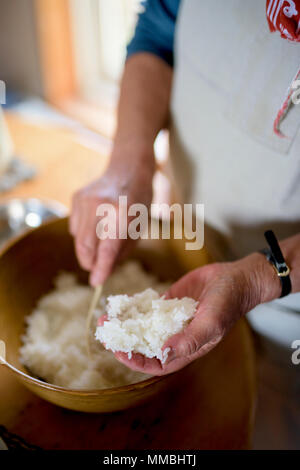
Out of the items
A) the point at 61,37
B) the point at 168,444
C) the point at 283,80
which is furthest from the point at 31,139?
the point at 168,444

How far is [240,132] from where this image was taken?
0.65 m

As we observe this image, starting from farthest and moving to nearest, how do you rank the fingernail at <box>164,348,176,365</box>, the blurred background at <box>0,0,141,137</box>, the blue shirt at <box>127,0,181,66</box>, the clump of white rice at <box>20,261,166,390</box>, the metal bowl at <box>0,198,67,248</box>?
the blurred background at <box>0,0,141,137</box> < the metal bowl at <box>0,198,67,248</box> < the blue shirt at <box>127,0,181,66</box> < the clump of white rice at <box>20,261,166,390</box> < the fingernail at <box>164,348,176,365</box>

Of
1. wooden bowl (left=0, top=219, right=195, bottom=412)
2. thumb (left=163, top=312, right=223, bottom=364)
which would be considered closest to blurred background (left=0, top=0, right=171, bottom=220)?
wooden bowl (left=0, top=219, right=195, bottom=412)

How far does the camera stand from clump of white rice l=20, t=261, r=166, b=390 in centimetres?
60

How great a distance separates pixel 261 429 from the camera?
917 mm

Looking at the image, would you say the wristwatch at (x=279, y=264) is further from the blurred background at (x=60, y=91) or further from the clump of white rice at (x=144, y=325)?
the blurred background at (x=60, y=91)

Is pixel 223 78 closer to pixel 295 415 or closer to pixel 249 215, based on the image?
pixel 249 215

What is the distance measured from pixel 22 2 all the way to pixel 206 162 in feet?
4.05

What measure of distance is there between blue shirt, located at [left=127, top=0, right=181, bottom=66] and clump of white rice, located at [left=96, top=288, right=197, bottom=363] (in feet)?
1.97

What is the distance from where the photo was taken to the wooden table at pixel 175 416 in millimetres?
580

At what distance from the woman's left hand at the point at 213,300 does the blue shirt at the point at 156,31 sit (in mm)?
546

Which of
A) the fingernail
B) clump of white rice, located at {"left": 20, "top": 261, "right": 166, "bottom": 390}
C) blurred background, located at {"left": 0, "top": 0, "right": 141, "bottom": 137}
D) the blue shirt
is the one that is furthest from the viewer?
blurred background, located at {"left": 0, "top": 0, "right": 141, "bottom": 137}

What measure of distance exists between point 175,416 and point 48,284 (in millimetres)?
373

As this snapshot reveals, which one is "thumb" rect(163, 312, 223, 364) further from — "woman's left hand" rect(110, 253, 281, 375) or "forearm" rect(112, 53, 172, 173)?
"forearm" rect(112, 53, 172, 173)
